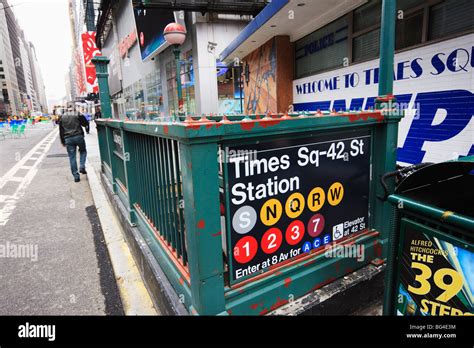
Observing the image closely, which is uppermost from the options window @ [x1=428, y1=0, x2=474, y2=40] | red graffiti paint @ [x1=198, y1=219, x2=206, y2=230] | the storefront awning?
the storefront awning

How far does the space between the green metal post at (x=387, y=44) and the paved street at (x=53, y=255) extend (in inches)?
120

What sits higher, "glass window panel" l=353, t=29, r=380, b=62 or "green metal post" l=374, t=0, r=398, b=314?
"glass window panel" l=353, t=29, r=380, b=62

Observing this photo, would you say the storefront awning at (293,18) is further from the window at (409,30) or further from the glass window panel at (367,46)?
the window at (409,30)

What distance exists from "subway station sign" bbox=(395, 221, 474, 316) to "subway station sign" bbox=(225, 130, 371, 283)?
73 centimetres

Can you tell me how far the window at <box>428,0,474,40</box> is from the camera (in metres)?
4.41

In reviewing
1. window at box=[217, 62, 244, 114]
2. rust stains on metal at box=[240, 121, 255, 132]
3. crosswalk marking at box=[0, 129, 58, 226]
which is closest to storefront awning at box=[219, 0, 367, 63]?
window at box=[217, 62, 244, 114]

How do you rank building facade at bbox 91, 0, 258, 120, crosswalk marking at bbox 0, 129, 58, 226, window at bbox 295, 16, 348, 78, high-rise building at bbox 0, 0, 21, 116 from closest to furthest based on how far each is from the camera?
crosswalk marking at bbox 0, 129, 58, 226 → window at bbox 295, 16, 348, 78 → building facade at bbox 91, 0, 258, 120 → high-rise building at bbox 0, 0, 21, 116

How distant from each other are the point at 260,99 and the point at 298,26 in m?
3.25

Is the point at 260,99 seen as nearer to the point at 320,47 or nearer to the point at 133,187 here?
the point at 320,47

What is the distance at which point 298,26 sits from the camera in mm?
8617

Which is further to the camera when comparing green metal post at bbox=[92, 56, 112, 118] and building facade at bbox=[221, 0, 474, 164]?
green metal post at bbox=[92, 56, 112, 118]

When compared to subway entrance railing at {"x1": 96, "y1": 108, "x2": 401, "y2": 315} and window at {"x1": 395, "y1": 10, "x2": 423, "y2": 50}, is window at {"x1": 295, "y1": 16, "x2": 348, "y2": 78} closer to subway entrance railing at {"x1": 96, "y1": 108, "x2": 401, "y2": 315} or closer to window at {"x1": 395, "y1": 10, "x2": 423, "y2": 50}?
window at {"x1": 395, "y1": 10, "x2": 423, "y2": 50}

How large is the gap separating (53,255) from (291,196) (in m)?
3.34

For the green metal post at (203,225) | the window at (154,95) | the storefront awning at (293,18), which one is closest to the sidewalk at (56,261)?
the green metal post at (203,225)
